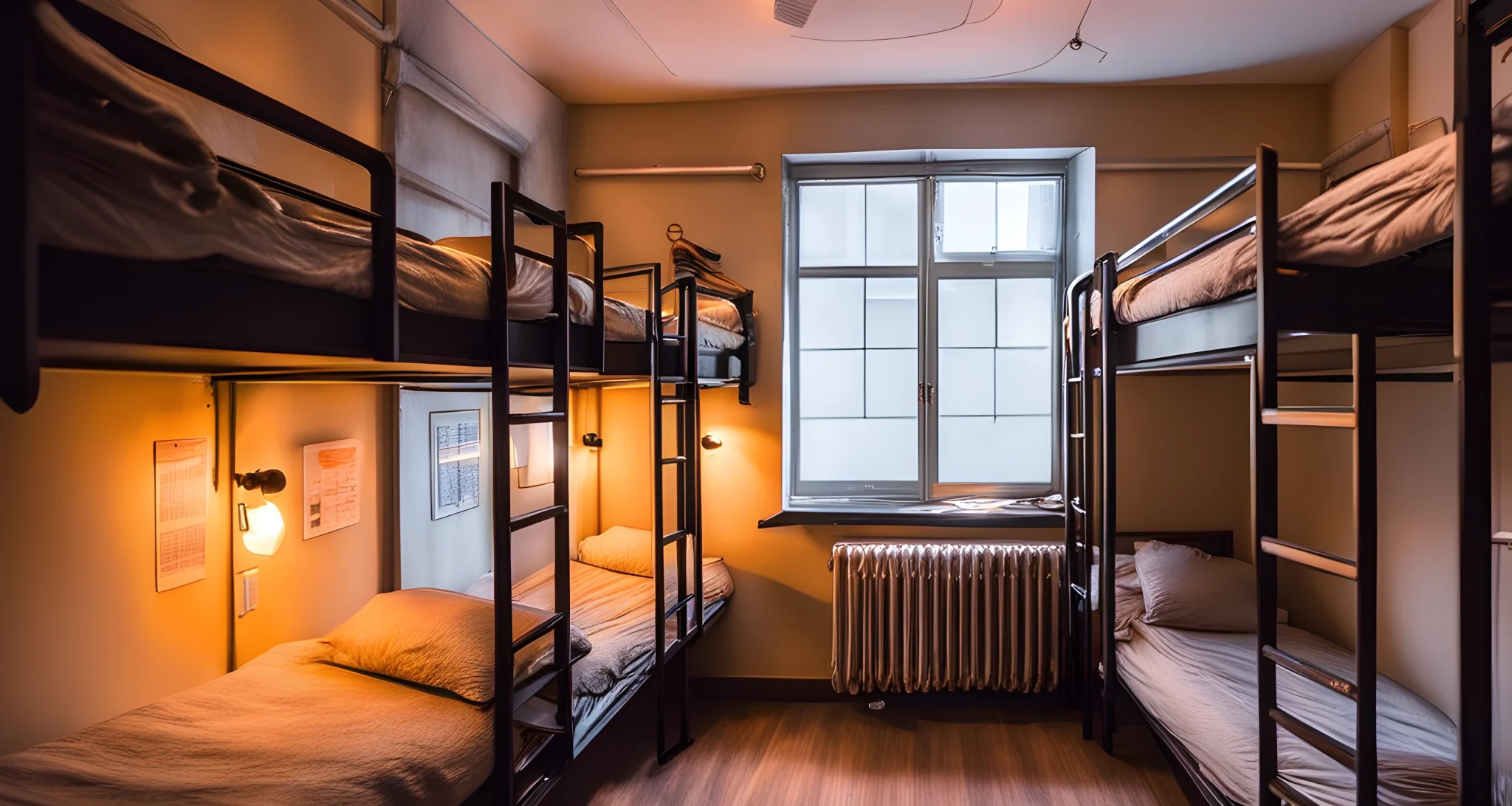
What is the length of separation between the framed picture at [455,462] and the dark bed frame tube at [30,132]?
1643 mm

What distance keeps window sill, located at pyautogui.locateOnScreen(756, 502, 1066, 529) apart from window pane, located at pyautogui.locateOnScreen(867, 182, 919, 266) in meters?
1.43

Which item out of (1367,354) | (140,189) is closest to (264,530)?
(140,189)

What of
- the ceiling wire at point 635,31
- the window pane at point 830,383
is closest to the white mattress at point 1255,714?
the window pane at point 830,383

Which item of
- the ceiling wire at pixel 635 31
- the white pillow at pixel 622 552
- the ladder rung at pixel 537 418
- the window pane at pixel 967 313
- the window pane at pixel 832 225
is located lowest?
the white pillow at pixel 622 552

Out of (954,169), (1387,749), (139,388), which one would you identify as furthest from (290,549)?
(954,169)

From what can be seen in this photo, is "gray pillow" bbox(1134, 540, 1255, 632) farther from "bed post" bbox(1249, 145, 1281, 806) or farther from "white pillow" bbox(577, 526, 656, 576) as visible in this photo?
"white pillow" bbox(577, 526, 656, 576)

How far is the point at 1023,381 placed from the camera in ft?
12.9

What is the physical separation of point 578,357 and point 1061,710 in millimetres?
2998

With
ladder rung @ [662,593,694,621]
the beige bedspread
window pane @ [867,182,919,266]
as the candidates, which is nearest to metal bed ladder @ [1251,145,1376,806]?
the beige bedspread

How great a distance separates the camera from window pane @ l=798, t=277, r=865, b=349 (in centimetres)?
405

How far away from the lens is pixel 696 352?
3.01m

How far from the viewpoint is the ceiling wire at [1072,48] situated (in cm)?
291

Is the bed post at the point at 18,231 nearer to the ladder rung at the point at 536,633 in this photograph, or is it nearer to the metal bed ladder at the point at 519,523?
the metal bed ladder at the point at 519,523

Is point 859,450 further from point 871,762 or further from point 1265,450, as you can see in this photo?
point 1265,450
